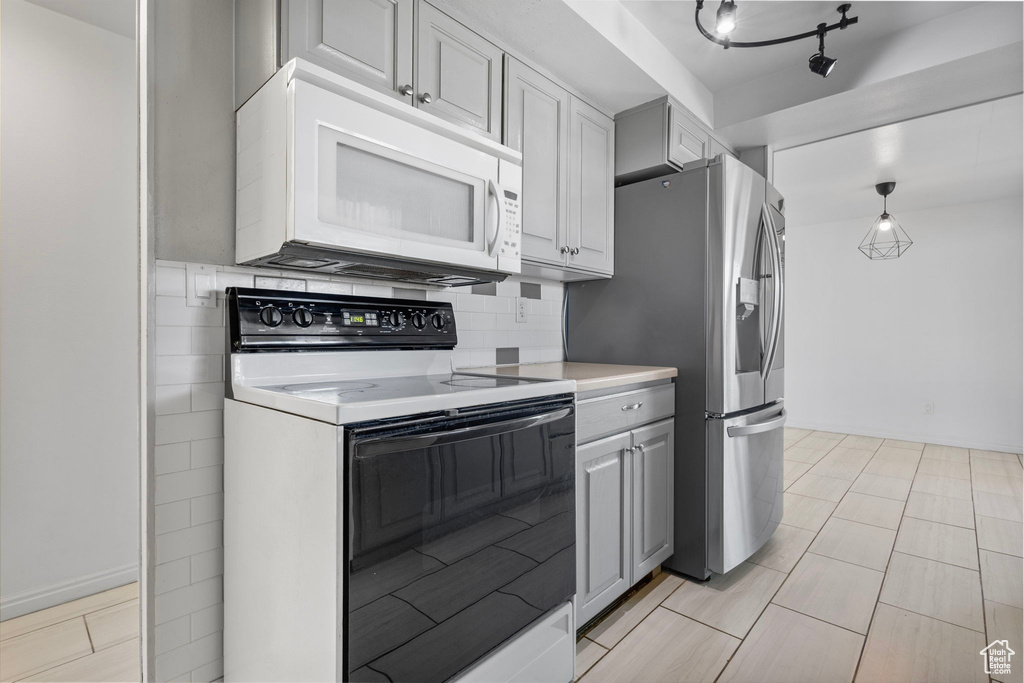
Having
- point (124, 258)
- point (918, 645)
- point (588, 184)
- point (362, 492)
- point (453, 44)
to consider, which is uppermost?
point (453, 44)

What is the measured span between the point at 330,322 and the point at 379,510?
70cm

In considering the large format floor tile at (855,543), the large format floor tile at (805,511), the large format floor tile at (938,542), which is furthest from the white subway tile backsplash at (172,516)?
the large format floor tile at (938,542)

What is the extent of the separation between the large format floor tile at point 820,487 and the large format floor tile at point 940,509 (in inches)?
14.4

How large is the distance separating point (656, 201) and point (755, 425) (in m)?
1.12

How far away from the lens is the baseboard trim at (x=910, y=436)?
4.68m

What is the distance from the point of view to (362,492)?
1030mm

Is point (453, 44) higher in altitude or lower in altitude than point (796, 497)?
higher

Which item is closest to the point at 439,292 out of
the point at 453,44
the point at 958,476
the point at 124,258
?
the point at 453,44

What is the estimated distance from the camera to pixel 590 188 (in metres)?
2.39

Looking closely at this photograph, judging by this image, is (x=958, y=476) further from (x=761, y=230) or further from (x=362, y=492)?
(x=362, y=492)

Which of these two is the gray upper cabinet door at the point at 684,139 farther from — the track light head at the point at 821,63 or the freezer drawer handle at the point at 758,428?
the freezer drawer handle at the point at 758,428

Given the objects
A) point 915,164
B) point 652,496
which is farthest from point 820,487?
point 915,164

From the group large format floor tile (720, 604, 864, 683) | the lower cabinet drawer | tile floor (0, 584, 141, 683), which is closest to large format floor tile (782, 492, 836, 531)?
large format floor tile (720, 604, 864, 683)

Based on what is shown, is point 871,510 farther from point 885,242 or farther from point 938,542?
point 885,242
